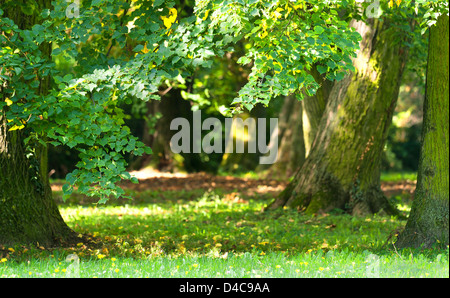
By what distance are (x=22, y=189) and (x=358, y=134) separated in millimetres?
6244

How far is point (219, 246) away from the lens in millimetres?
8016

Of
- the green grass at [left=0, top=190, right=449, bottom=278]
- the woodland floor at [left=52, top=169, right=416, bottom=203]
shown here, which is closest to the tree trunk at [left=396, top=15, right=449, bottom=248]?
the green grass at [left=0, top=190, right=449, bottom=278]

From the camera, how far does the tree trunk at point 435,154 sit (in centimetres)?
707

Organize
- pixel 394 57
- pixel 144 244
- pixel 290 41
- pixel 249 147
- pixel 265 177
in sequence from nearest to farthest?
pixel 290 41, pixel 144 244, pixel 394 57, pixel 265 177, pixel 249 147

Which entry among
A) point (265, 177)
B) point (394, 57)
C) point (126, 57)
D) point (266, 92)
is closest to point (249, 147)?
point (265, 177)

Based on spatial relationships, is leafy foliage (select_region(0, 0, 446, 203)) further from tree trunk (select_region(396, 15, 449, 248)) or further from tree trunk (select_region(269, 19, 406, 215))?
tree trunk (select_region(269, 19, 406, 215))

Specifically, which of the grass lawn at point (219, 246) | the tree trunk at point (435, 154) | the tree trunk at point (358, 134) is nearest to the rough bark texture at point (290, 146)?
the grass lawn at point (219, 246)

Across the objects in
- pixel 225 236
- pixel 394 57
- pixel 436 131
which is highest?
pixel 394 57

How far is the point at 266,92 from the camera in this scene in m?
5.83

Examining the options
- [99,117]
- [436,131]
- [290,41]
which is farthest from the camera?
[436,131]

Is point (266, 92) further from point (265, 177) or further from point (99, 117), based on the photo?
point (265, 177)

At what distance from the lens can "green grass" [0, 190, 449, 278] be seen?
5754 millimetres
